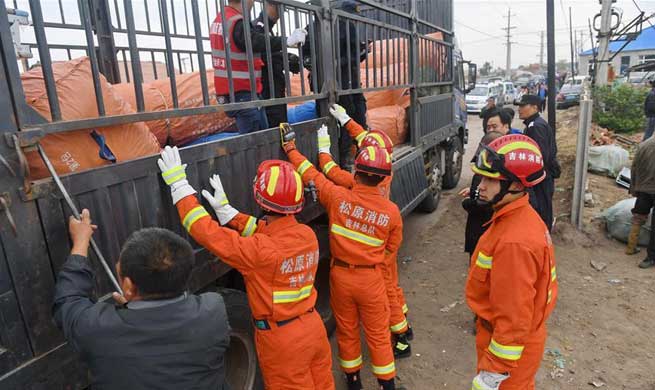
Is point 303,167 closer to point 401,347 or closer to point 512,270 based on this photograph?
point 512,270

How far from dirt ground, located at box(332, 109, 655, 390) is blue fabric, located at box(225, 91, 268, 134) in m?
1.86

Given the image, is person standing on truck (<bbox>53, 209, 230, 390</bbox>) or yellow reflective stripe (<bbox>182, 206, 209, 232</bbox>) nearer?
person standing on truck (<bbox>53, 209, 230, 390</bbox>)

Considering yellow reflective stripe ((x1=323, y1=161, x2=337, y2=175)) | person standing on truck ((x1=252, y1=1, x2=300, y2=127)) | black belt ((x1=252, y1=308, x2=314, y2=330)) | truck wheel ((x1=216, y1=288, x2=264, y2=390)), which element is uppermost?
person standing on truck ((x1=252, y1=1, x2=300, y2=127))

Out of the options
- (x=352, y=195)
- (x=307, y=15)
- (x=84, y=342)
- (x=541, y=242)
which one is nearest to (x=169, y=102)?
(x=307, y=15)

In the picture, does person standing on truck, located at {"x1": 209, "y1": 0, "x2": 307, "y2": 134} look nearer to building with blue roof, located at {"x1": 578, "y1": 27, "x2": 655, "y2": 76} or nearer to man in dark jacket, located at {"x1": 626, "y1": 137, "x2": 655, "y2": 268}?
man in dark jacket, located at {"x1": 626, "y1": 137, "x2": 655, "y2": 268}

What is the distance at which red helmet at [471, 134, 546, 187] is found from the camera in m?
1.86

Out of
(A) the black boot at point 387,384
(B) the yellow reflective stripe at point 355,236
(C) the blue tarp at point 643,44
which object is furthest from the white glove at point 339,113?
(C) the blue tarp at point 643,44

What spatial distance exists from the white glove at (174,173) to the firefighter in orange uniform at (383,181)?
52.3 inches

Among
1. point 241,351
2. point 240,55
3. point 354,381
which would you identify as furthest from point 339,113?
point 354,381

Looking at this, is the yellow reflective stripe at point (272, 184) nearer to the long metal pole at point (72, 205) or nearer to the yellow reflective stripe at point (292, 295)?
the yellow reflective stripe at point (292, 295)

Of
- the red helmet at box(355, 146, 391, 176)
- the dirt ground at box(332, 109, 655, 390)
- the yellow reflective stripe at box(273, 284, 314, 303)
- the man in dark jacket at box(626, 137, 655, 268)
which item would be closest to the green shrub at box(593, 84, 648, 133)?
the dirt ground at box(332, 109, 655, 390)

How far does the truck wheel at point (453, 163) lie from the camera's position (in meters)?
7.58

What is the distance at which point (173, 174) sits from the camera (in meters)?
1.89

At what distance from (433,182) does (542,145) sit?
2284 millimetres
